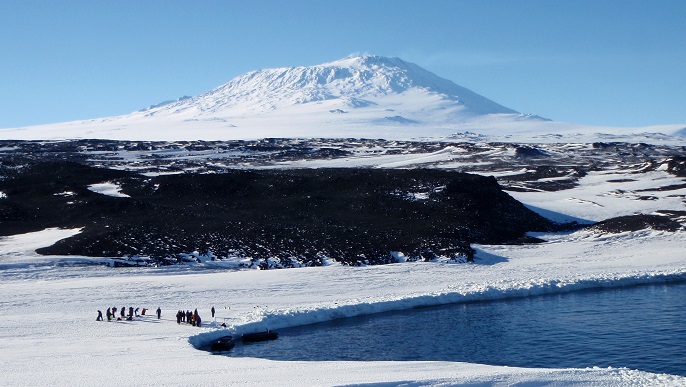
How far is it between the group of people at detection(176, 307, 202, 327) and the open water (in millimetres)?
3059

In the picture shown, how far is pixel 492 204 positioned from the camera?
62.2 meters

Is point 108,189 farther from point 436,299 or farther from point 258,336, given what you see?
point 258,336

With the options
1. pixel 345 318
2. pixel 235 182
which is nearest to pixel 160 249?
pixel 345 318

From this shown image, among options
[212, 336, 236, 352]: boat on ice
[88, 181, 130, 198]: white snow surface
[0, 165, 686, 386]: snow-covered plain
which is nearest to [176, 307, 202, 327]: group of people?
[0, 165, 686, 386]: snow-covered plain

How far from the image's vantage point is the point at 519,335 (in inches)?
1168

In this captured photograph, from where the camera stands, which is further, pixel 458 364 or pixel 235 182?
pixel 235 182

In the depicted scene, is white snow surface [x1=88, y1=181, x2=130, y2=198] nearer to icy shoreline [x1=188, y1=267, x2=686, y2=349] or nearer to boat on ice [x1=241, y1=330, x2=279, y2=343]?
icy shoreline [x1=188, y1=267, x2=686, y2=349]

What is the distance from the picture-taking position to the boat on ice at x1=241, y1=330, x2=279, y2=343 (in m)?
30.0

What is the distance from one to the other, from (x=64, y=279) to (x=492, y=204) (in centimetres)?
3634

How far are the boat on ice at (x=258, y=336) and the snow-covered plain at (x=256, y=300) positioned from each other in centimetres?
113

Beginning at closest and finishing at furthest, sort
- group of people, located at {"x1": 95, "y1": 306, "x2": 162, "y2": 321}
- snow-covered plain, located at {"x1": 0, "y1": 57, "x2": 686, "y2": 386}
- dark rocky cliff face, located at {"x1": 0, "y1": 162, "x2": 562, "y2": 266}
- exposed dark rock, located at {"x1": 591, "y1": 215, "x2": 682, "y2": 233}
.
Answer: snow-covered plain, located at {"x1": 0, "y1": 57, "x2": 686, "y2": 386}, group of people, located at {"x1": 95, "y1": 306, "x2": 162, "y2": 321}, dark rocky cliff face, located at {"x1": 0, "y1": 162, "x2": 562, "y2": 266}, exposed dark rock, located at {"x1": 591, "y1": 215, "x2": 682, "y2": 233}

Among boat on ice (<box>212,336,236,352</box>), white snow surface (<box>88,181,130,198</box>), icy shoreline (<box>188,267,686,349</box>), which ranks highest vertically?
white snow surface (<box>88,181,130,198</box>)

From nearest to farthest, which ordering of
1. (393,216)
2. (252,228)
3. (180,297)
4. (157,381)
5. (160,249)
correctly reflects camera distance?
(157,381), (180,297), (160,249), (252,228), (393,216)

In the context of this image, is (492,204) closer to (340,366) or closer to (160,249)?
(160,249)
